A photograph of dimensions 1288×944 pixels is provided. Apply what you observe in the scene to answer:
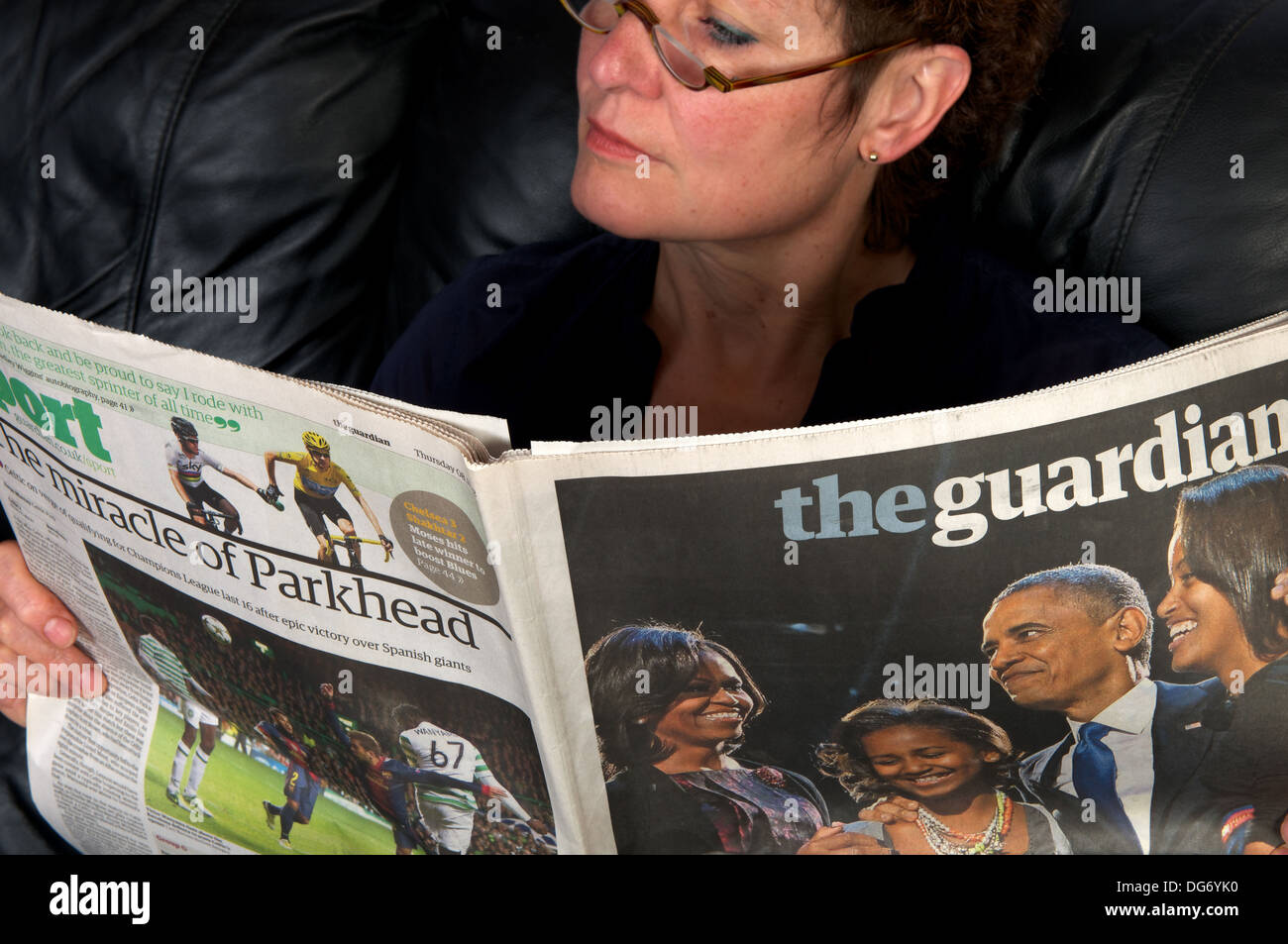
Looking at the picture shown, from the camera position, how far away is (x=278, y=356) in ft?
4.53

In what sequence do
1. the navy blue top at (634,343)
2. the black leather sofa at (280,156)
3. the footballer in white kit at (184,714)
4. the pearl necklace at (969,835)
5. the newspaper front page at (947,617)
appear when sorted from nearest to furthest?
the newspaper front page at (947,617)
the pearl necklace at (969,835)
the footballer in white kit at (184,714)
the navy blue top at (634,343)
the black leather sofa at (280,156)

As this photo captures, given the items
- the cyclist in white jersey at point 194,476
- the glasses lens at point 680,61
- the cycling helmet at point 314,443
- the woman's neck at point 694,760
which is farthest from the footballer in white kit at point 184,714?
the glasses lens at point 680,61

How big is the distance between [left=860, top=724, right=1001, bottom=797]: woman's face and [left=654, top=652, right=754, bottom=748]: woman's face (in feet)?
0.29

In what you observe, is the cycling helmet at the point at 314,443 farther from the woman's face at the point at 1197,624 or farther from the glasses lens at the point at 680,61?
the woman's face at the point at 1197,624

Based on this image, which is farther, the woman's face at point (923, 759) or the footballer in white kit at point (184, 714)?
the footballer in white kit at point (184, 714)

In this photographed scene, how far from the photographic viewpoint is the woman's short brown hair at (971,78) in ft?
2.88

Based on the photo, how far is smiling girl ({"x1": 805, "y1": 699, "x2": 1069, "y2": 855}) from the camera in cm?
74

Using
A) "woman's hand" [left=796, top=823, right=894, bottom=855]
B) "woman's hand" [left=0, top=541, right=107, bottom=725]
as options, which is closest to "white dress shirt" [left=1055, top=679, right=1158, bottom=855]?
"woman's hand" [left=796, top=823, right=894, bottom=855]

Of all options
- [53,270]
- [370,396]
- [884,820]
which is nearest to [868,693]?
[884,820]

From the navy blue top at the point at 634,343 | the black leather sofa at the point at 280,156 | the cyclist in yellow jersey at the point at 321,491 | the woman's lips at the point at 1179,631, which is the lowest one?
the woman's lips at the point at 1179,631

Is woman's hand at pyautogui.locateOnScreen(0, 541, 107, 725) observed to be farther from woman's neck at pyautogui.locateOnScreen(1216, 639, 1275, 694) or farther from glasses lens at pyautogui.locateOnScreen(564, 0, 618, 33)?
woman's neck at pyautogui.locateOnScreen(1216, 639, 1275, 694)

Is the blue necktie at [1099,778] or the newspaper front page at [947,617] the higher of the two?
the newspaper front page at [947,617]

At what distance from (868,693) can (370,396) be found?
36cm

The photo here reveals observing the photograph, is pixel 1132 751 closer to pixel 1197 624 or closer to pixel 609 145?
pixel 1197 624
